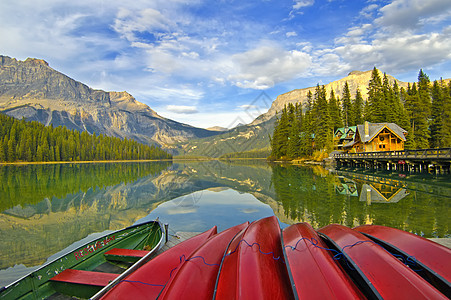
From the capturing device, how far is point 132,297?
3.73 meters

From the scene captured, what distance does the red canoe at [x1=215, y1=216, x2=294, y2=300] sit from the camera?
119 inches

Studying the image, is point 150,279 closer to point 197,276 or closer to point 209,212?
point 197,276

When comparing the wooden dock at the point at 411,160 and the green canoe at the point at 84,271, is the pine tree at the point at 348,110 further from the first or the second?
the green canoe at the point at 84,271

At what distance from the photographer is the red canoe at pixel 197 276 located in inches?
127

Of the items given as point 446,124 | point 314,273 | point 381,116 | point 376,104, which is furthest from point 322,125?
point 314,273

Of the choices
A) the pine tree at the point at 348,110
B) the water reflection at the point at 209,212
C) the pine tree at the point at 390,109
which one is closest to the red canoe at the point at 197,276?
the water reflection at the point at 209,212

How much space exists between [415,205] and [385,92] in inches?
2001

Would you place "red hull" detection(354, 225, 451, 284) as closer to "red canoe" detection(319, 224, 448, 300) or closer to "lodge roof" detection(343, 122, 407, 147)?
"red canoe" detection(319, 224, 448, 300)

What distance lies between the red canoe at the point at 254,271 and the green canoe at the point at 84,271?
2.52 m

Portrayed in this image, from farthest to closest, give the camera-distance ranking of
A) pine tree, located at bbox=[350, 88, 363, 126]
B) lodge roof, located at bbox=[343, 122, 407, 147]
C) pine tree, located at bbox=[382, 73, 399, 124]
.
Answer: pine tree, located at bbox=[350, 88, 363, 126], pine tree, located at bbox=[382, 73, 399, 124], lodge roof, located at bbox=[343, 122, 407, 147]

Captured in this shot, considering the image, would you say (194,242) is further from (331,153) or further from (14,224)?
(331,153)

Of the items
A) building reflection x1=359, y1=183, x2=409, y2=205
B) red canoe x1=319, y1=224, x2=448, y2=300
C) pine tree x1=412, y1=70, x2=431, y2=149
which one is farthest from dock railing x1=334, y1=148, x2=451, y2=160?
red canoe x1=319, y1=224, x2=448, y2=300

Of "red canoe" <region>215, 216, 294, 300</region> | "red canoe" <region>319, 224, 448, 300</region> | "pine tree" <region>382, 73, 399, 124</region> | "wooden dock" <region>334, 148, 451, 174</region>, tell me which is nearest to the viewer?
"red canoe" <region>319, 224, 448, 300</region>

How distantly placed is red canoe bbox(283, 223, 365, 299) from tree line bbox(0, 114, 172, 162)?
131m
